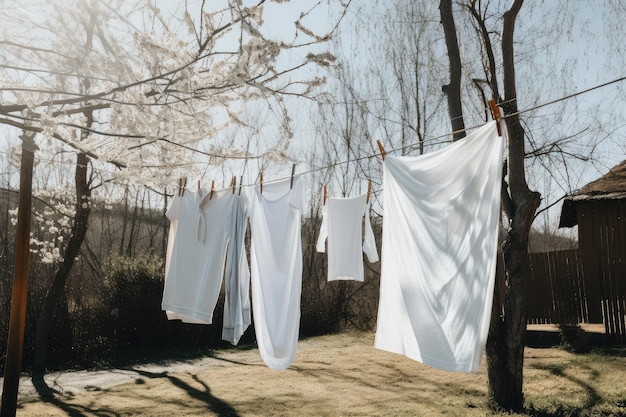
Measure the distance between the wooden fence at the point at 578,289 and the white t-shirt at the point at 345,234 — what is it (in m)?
2.62

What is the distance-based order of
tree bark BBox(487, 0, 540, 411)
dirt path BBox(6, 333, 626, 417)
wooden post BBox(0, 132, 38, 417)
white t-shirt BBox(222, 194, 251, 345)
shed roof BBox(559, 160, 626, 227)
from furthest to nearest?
shed roof BBox(559, 160, 626, 227) → dirt path BBox(6, 333, 626, 417) → tree bark BBox(487, 0, 540, 411) → white t-shirt BBox(222, 194, 251, 345) → wooden post BBox(0, 132, 38, 417)

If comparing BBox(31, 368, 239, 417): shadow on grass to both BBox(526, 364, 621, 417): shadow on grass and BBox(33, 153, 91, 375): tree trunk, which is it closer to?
BBox(33, 153, 91, 375): tree trunk

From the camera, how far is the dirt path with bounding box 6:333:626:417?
557 centimetres

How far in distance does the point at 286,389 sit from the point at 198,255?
8.04ft

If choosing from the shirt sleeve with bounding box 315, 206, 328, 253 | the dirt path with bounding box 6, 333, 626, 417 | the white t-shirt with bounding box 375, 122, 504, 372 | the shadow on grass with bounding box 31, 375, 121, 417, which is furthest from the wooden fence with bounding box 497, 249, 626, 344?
the shadow on grass with bounding box 31, 375, 121, 417

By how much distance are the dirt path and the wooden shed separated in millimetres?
1015

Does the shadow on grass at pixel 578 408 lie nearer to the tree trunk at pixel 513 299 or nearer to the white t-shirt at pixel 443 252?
the tree trunk at pixel 513 299

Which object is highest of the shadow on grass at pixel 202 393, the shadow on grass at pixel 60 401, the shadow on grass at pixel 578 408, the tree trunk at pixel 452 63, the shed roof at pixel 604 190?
the tree trunk at pixel 452 63

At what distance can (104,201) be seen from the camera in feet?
32.1

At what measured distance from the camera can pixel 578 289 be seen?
8.37m

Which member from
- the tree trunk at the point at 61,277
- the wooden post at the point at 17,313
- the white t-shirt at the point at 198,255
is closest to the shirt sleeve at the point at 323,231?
the white t-shirt at the point at 198,255

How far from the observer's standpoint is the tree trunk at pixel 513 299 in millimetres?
5152

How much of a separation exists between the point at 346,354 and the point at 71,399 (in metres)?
4.33

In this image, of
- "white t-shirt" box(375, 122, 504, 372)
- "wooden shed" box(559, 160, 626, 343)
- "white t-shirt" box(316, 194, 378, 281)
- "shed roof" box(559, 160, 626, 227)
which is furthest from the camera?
"shed roof" box(559, 160, 626, 227)
